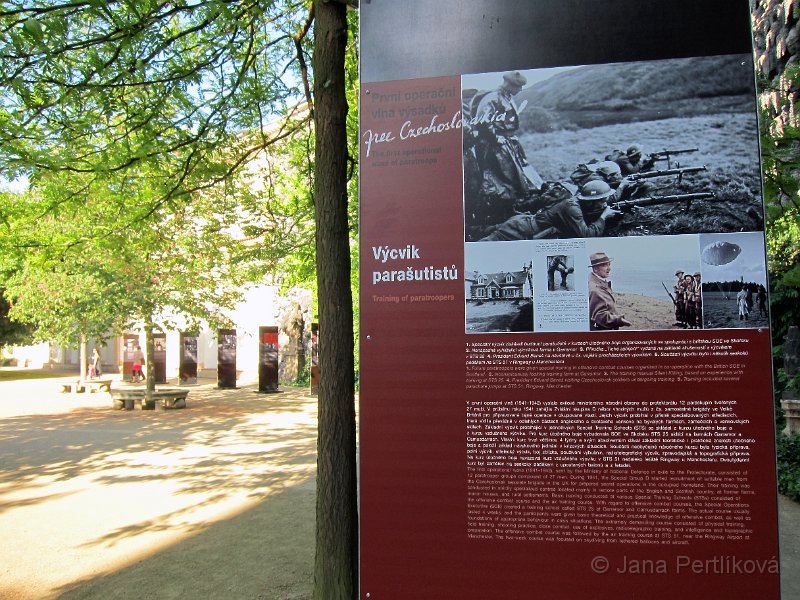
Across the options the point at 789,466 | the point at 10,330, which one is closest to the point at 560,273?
the point at 789,466

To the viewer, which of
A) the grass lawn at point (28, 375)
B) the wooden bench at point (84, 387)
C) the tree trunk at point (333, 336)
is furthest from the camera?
the grass lawn at point (28, 375)

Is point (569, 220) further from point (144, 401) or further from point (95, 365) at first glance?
point (95, 365)

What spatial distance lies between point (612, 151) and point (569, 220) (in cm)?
37

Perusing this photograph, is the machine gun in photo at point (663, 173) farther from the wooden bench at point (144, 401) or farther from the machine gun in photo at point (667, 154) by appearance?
the wooden bench at point (144, 401)

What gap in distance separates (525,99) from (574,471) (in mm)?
1702

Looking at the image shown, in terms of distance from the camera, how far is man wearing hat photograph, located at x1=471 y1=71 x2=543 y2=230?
3.11 meters

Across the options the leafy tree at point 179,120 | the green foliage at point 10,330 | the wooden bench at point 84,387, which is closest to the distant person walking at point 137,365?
the wooden bench at point 84,387

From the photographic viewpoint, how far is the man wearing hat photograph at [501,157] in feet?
10.2

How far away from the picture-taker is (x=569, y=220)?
305 centimetres

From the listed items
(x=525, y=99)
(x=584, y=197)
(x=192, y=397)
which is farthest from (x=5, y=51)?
(x=192, y=397)

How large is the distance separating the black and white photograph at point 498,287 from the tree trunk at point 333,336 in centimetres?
106

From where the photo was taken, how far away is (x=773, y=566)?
2.85 metres

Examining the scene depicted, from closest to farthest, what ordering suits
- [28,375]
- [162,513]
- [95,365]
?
1. [162,513]
2. [95,365]
3. [28,375]

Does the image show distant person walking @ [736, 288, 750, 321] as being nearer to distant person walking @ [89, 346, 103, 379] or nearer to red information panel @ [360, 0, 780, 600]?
red information panel @ [360, 0, 780, 600]
